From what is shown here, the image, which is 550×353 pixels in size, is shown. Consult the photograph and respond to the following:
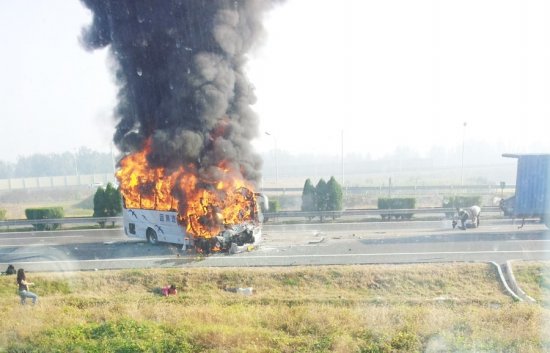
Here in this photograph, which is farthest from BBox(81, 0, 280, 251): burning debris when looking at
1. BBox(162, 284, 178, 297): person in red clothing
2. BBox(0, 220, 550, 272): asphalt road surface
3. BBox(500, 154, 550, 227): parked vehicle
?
BBox(500, 154, 550, 227): parked vehicle

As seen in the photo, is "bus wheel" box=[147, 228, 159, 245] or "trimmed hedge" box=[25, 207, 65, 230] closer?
"bus wheel" box=[147, 228, 159, 245]

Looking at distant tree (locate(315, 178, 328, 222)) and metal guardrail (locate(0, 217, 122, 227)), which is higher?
distant tree (locate(315, 178, 328, 222))

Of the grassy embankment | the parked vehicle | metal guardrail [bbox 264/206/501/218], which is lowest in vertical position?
the grassy embankment

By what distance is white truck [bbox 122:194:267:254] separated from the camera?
16516mm

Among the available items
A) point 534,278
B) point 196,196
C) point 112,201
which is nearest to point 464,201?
point 534,278

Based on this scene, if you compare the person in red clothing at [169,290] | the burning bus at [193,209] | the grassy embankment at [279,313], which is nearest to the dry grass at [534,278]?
the grassy embankment at [279,313]

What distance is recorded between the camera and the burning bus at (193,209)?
16.6m

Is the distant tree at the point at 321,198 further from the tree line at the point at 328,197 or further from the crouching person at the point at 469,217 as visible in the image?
the crouching person at the point at 469,217

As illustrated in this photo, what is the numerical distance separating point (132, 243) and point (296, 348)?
13.8 meters

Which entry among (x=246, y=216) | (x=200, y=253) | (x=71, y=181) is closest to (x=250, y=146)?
(x=246, y=216)

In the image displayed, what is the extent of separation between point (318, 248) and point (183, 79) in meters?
9.28

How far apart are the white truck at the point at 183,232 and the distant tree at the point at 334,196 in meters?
8.17

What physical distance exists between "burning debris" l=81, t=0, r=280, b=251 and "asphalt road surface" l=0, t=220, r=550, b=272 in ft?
5.83

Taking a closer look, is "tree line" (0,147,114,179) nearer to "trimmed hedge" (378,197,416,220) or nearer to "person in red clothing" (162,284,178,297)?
"trimmed hedge" (378,197,416,220)
